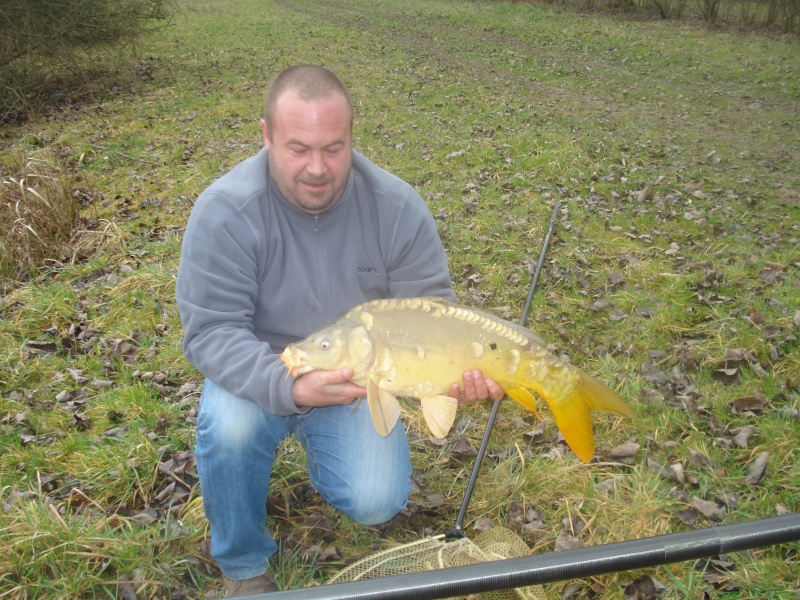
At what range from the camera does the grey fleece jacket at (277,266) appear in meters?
1.83

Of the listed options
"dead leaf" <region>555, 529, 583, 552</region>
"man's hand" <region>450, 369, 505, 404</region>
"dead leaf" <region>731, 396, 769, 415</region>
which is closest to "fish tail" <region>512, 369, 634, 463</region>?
"man's hand" <region>450, 369, 505, 404</region>

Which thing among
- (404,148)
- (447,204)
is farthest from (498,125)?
(447,204)

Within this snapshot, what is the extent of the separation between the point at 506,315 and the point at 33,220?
10.9 ft

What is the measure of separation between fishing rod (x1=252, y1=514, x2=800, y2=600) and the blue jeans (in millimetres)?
689

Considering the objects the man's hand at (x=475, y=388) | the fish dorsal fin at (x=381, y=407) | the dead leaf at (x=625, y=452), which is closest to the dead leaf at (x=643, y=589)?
the dead leaf at (x=625, y=452)

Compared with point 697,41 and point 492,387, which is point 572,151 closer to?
point 492,387

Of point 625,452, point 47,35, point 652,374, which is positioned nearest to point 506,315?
point 652,374

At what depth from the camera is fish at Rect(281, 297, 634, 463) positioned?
5.71ft

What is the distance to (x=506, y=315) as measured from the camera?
3326mm

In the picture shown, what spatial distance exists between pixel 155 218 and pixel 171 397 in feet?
8.30

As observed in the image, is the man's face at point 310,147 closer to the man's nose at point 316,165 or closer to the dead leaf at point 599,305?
the man's nose at point 316,165

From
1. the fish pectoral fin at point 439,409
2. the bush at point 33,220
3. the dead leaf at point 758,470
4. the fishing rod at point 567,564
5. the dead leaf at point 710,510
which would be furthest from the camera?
the bush at point 33,220

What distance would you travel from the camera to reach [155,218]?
4.96 m

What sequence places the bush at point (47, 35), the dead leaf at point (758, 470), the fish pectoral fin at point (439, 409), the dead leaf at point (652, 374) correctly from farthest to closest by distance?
the bush at point (47, 35)
the dead leaf at point (652, 374)
the dead leaf at point (758, 470)
the fish pectoral fin at point (439, 409)
